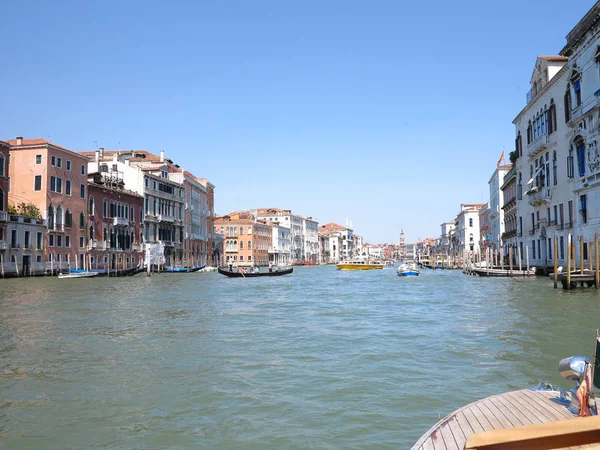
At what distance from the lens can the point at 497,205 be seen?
165 feet

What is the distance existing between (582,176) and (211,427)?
22.1 metres

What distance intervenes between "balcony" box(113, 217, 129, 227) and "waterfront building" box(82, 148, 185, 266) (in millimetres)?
2843

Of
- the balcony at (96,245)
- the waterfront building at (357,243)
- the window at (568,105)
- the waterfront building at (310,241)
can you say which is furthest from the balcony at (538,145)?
the waterfront building at (357,243)

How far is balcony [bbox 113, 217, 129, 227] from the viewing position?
3978 centimetres

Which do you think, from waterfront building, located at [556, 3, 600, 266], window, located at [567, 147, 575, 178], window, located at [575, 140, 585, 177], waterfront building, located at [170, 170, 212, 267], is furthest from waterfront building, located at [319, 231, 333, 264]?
window, located at [575, 140, 585, 177]

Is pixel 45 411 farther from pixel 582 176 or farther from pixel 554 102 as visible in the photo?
pixel 554 102

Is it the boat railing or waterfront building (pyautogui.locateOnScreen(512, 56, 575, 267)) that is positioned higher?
waterfront building (pyautogui.locateOnScreen(512, 56, 575, 267))

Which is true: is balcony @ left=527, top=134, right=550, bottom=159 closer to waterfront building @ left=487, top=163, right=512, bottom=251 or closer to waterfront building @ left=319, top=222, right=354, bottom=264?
waterfront building @ left=487, top=163, right=512, bottom=251

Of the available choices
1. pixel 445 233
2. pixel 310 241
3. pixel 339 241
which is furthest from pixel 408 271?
pixel 339 241

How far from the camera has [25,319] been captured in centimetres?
1287

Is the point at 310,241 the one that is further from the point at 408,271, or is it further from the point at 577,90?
the point at 577,90

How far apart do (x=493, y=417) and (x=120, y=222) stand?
3957 centimetres

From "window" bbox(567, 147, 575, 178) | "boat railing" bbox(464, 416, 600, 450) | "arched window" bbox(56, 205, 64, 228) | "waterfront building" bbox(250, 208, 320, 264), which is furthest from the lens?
"waterfront building" bbox(250, 208, 320, 264)

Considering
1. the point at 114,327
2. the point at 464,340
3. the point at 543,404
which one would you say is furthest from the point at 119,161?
the point at 543,404
